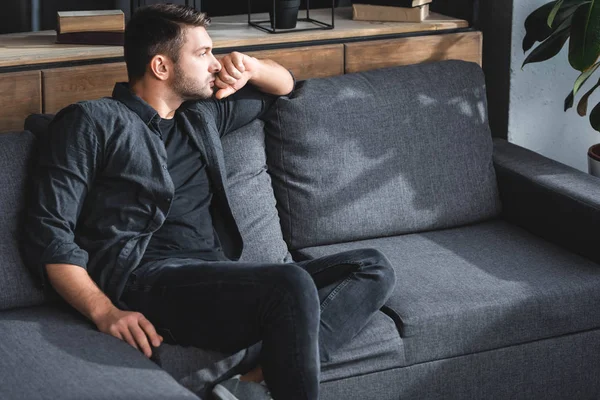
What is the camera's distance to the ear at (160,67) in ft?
8.43

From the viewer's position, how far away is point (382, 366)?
250cm

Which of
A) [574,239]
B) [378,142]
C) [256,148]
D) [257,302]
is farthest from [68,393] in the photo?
[574,239]

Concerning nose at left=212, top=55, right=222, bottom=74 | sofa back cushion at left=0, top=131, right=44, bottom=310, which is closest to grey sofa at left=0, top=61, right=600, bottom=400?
sofa back cushion at left=0, top=131, right=44, bottom=310

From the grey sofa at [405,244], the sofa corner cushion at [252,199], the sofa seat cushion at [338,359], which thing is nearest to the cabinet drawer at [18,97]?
the grey sofa at [405,244]

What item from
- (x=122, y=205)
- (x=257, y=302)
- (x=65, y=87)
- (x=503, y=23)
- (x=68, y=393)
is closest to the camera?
(x=68, y=393)

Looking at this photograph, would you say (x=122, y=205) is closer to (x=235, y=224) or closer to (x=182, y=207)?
(x=182, y=207)

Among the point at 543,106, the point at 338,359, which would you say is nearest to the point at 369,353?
the point at 338,359

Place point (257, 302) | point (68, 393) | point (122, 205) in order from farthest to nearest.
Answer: point (122, 205) → point (257, 302) → point (68, 393)

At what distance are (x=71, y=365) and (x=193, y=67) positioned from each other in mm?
839

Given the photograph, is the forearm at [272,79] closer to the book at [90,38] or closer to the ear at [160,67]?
the ear at [160,67]

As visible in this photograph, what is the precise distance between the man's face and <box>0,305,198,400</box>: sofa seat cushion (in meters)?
0.63

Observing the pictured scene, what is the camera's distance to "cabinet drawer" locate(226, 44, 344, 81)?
3129mm

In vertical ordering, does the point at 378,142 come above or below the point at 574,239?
above

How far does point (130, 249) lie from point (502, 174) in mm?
1279
